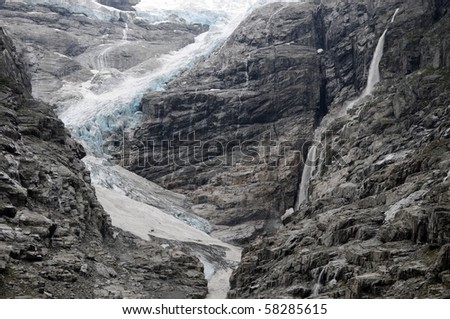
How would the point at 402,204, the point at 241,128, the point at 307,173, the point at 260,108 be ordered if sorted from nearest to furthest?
1. the point at 402,204
2. the point at 307,173
3. the point at 241,128
4. the point at 260,108

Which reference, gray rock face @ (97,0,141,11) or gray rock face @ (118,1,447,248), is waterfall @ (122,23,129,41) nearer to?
gray rock face @ (97,0,141,11)

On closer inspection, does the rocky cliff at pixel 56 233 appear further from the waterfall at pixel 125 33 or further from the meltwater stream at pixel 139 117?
the waterfall at pixel 125 33

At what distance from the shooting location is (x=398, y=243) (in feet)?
154

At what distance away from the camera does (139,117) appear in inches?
4584

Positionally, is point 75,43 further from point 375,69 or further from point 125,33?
point 375,69

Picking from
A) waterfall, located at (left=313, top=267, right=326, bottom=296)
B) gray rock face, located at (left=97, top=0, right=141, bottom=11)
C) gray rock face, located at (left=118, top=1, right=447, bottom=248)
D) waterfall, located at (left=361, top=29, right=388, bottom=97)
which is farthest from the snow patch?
gray rock face, located at (left=97, top=0, right=141, bottom=11)

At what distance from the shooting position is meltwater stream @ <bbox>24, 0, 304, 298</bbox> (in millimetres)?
78062

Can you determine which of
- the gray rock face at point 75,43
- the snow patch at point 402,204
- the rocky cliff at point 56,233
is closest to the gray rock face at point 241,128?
the gray rock face at point 75,43

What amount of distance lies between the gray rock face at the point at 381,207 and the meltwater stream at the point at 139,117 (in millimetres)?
9510

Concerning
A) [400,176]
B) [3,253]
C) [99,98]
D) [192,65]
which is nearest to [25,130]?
[3,253]

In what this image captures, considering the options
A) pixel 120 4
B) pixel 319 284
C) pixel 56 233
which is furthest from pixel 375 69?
pixel 120 4

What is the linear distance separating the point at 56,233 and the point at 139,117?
63.2 meters

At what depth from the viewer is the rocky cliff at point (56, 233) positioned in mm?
48281
